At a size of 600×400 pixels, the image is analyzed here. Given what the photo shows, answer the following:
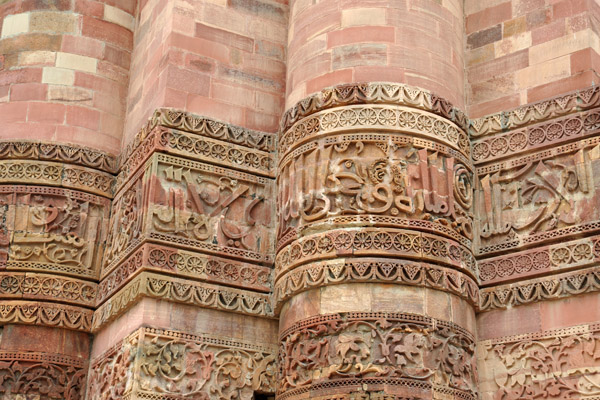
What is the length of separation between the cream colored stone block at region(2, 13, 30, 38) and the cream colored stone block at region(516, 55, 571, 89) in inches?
244

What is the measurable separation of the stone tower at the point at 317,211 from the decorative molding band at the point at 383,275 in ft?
0.07

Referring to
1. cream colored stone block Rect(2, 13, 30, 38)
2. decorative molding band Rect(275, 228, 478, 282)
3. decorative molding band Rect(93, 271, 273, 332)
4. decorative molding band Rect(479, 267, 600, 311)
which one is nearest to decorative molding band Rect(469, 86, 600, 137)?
decorative molding band Rect(275, 228, 478, 282)

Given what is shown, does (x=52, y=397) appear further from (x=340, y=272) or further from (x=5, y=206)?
(x=340, y=272)

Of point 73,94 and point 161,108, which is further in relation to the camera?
point 73,94

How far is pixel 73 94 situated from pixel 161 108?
6.24 feet

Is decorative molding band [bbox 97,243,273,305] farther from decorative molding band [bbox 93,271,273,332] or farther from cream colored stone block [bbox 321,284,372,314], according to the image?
cream colored stone block [bbox 321,284,372,314]

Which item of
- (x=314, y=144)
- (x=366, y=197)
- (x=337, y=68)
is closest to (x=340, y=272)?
(x=366, y=197)

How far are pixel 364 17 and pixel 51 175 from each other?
402 centimetres

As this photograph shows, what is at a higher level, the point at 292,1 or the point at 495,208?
the point at 292,1

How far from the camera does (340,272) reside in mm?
9055

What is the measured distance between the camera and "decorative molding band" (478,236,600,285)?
8.92 metres

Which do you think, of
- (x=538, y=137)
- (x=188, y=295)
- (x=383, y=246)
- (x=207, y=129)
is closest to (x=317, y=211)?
(x=383, y=246)

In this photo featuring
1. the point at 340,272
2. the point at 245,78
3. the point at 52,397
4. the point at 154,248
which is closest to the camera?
the point at 340,272

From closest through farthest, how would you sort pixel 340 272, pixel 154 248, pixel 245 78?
pixel 340 272
pixel 154 248
pixel 245 78
